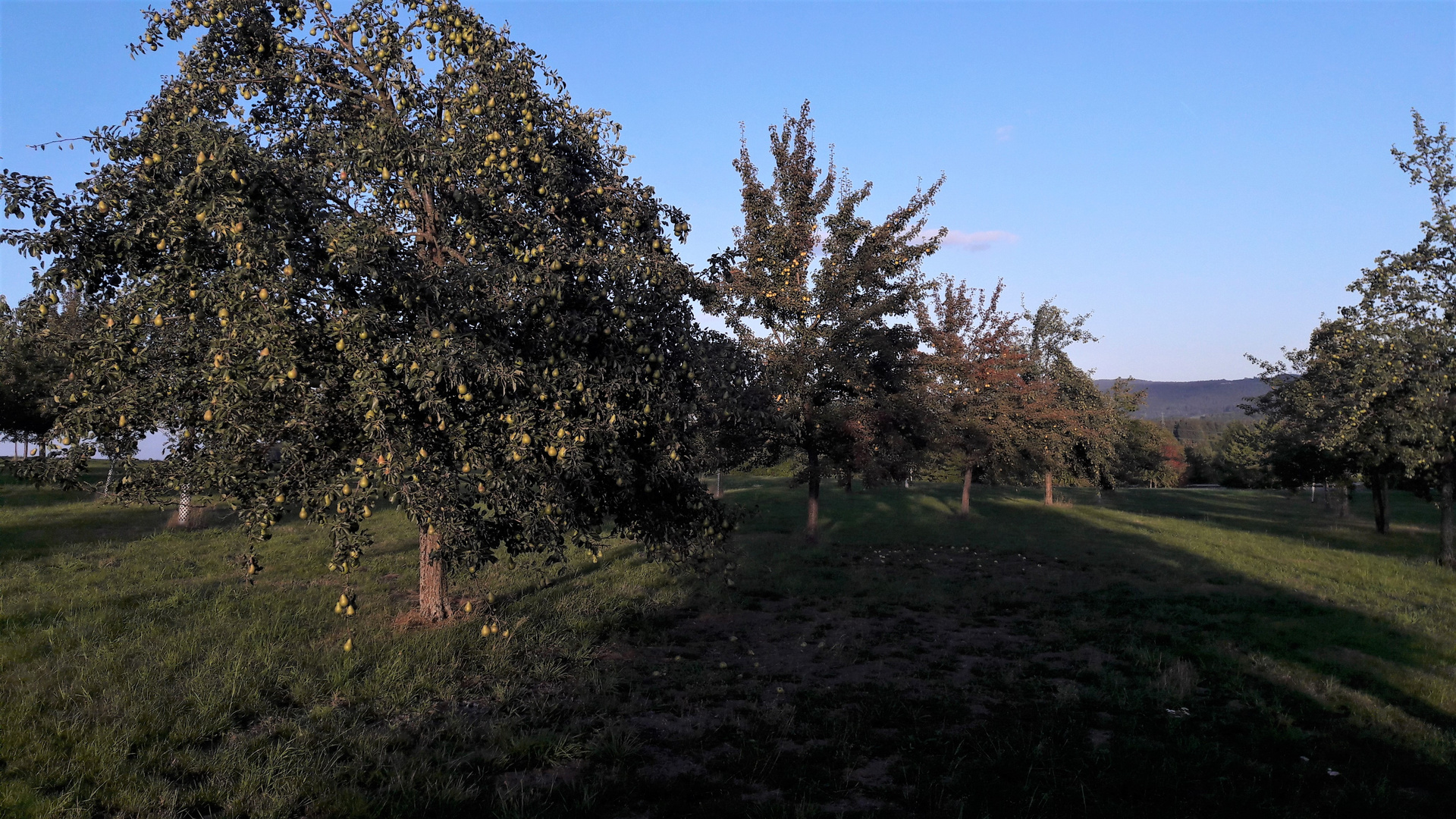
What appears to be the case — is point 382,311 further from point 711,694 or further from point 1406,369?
point 1406,369

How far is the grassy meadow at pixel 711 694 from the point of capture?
5910 mm

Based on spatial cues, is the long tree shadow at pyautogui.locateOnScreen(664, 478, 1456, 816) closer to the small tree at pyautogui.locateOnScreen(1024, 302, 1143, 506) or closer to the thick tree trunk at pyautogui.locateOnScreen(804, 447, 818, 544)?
the thick tree trunk at pyautogui.locateOnScreen(804, 447, 818, 544)

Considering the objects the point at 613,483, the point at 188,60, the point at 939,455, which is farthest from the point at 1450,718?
the point at 939,455

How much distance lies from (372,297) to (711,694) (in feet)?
18.0

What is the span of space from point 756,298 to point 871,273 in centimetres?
310

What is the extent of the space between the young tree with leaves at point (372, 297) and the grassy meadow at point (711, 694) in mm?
1780

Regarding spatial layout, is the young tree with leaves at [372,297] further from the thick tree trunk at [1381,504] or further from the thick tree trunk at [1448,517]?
the thick tree trunk at [1381,504]

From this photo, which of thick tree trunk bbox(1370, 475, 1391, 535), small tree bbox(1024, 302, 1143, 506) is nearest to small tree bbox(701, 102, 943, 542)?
small tree bbox(1024, 302, 1143, 506)

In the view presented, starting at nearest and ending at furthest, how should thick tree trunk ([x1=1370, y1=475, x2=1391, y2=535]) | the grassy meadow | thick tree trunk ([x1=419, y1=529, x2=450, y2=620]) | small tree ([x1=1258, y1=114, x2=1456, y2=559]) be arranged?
the grassy meadow → thick tree trunk ([x1=419, y1=529, x2=450, y2=620]) → small tree ([x1=1258, y1=114, x2=1456, y2=559]) → thick tree trunk ([x1=1370, y1=475, x2=1391, y2=535])

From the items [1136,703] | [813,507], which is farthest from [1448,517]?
[1136,703]

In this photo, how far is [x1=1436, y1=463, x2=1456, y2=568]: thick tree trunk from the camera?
20000mm

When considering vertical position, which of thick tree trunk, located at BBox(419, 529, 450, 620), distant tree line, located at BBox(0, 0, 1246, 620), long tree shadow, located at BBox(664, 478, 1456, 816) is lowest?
long tree shadow, located at BBox(664, 478, 1456, 816)

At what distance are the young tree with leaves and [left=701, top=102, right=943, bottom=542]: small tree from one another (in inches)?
388

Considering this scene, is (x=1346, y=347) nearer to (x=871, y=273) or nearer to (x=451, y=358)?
(x=871, y=273)
